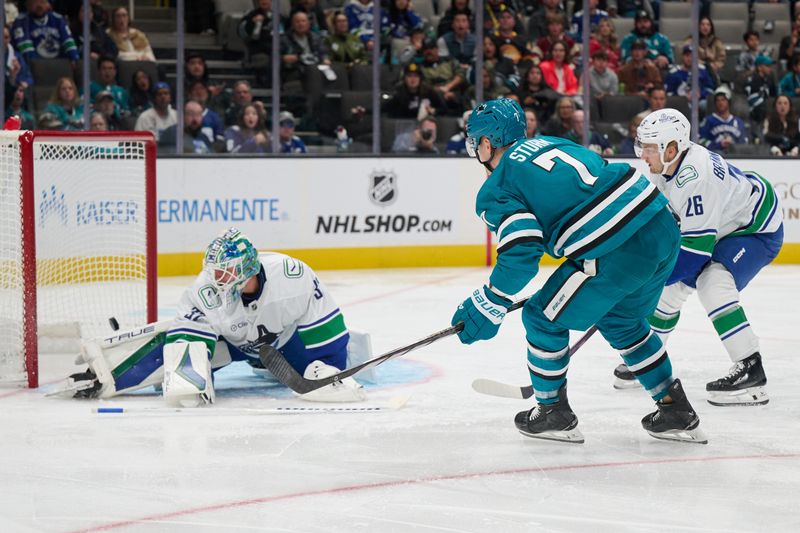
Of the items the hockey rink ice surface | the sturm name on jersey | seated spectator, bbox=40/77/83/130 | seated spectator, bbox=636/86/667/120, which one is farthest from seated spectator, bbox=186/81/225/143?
the hockey rink ice surface

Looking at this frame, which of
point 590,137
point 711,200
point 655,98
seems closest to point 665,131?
point 711,200

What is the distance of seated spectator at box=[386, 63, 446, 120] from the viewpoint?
8.77 m

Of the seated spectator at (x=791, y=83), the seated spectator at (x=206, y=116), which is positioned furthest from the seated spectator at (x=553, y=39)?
the seated spectator at (x=206, y=116)

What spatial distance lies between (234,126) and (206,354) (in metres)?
4.34

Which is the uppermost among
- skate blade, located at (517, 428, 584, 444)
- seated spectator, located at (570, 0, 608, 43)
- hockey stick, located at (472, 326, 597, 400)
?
seated spectator, located at (570, 0, 608, 43)

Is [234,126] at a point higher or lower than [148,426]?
higher

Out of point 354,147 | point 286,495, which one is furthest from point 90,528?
point 354,147

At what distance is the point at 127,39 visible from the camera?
8133 millimetres

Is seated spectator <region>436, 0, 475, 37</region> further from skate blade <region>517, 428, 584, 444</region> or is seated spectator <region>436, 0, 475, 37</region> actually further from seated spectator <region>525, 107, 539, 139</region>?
skate blade <region>517, 428, 584, 444</region>

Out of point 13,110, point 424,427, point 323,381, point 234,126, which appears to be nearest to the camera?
point 424,427

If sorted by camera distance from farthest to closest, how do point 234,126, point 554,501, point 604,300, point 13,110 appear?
point 234,126 < point 13,110 < point 604,300 < point 554,501

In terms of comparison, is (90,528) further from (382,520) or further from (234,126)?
(234,126)

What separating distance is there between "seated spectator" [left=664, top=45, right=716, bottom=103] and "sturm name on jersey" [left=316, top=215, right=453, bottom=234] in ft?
6.54

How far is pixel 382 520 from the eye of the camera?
9.39ft
